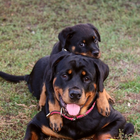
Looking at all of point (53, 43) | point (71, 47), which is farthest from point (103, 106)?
point (53, 43)

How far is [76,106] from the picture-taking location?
2.94 metres

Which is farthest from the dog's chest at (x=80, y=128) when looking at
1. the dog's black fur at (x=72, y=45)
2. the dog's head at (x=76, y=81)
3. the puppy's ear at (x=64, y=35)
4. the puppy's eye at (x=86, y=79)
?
the puppy's ear at (x=64, y=35)

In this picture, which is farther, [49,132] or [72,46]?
[72,46]

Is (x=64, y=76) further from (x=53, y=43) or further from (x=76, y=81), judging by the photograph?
(x=53, y=43)

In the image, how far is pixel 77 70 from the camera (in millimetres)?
2893

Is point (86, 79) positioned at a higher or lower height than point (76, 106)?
higher

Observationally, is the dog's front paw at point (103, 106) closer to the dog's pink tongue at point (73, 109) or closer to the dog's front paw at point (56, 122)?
the dog's pink tongue at point (73, 109)

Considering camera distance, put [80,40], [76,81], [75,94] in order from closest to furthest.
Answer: [75,94]
[76,81]
[80,40]

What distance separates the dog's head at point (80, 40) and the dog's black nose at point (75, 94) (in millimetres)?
1432

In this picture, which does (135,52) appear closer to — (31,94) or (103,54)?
(103,54)

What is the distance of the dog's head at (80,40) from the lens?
4121 millimetres

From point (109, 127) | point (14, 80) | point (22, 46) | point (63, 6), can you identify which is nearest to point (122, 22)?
point (63, 6)

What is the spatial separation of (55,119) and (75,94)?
509mm

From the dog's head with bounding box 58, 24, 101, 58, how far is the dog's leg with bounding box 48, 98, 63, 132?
1159mm
